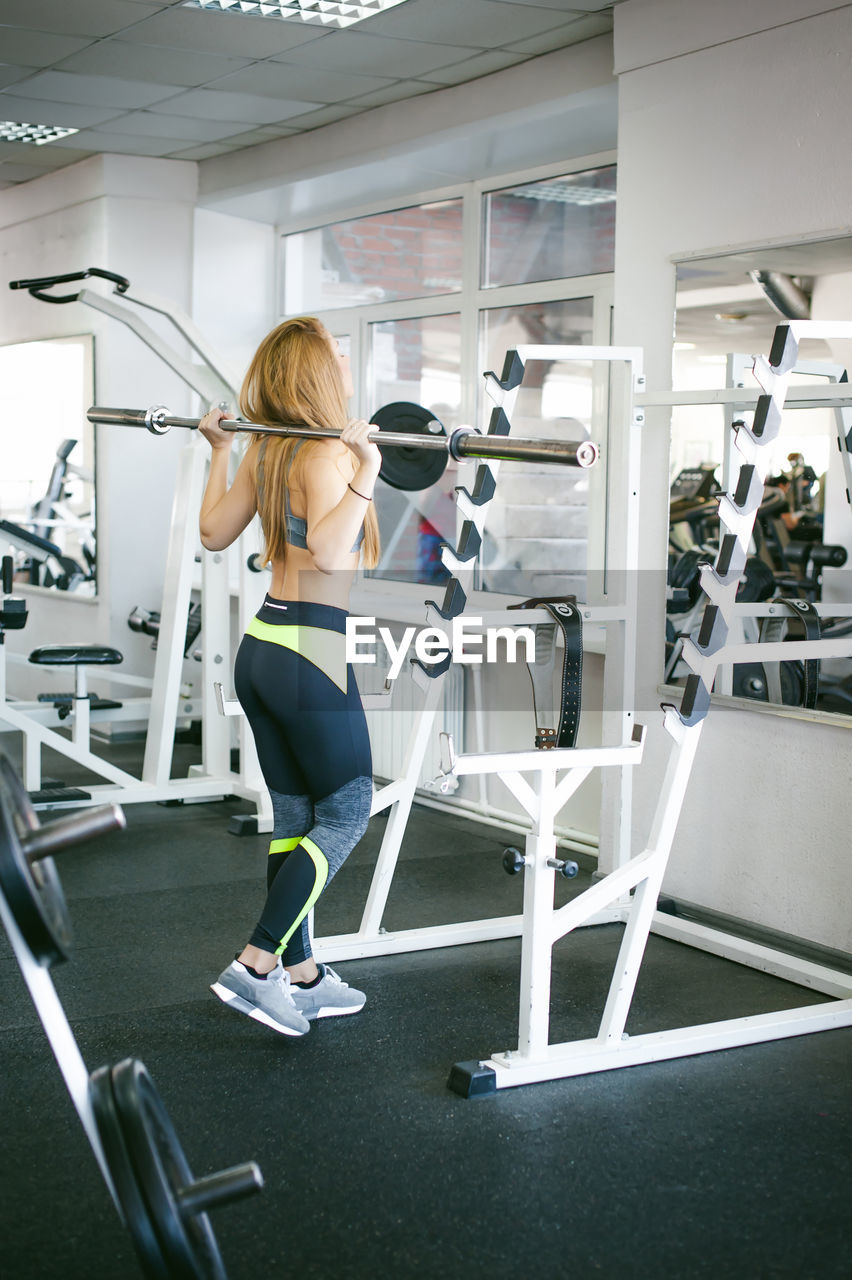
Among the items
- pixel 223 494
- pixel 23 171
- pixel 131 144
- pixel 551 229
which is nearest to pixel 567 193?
pixel 551 229

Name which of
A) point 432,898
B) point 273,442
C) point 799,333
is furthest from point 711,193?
point 432,898

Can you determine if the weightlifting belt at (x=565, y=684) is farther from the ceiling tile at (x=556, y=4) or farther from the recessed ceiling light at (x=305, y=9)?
the recessed ceiling light at (x=305, y=9)

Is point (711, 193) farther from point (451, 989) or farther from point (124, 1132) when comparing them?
point (124, 1132)

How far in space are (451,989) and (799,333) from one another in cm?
174

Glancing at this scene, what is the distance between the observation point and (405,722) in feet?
16.9

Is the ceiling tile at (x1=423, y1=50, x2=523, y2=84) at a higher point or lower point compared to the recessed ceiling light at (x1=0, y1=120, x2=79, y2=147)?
lower

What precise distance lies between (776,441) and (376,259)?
3.17 m

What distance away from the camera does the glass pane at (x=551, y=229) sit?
195 inches

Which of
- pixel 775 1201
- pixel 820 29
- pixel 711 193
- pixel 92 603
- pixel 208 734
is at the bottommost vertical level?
pixel 775 1201

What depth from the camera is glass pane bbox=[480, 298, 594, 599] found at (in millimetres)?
5133

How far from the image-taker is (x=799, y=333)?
2811 mm

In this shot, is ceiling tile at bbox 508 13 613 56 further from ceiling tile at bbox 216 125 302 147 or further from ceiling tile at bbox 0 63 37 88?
ceiling tile at bbox 0 63 37 88

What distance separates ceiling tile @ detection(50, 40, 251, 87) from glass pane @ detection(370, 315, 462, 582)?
1.40m

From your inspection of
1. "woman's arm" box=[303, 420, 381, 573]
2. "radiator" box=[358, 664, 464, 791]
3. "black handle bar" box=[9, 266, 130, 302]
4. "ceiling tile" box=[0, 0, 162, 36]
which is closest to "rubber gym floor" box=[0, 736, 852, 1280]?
"woman's arm" box=[303, 420, 381, 573]
